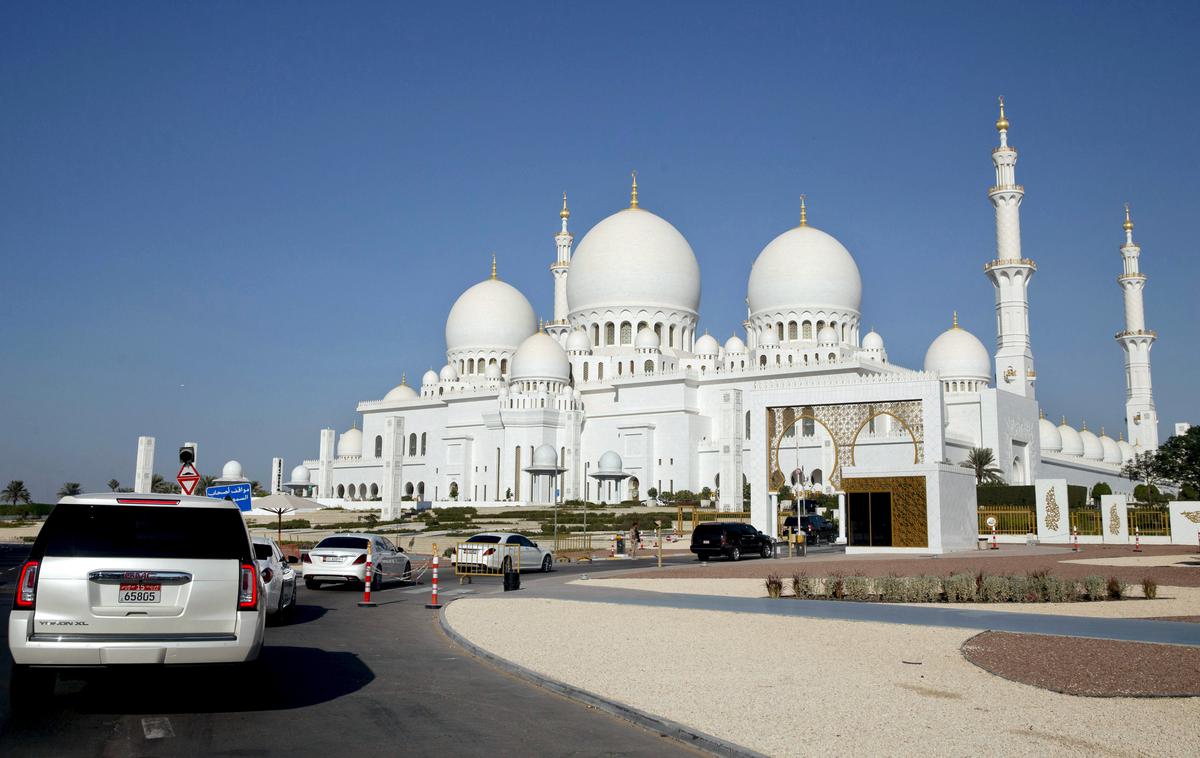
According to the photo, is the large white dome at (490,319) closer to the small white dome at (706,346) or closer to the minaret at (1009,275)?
the small white dome at (706,346)

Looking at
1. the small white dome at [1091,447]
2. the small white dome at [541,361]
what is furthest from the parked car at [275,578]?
the small white dome at [1091,447]

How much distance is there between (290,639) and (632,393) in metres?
65.0

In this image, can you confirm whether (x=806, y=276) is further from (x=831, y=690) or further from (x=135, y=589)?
(x=135, y=589)

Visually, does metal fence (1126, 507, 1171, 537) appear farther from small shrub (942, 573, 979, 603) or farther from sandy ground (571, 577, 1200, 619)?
small shrub (942, 573, 979, 603)

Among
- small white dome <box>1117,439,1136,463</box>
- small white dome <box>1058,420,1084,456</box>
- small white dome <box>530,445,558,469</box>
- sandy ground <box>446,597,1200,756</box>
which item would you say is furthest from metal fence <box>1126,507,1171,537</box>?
small white dome <box>1117,439,1136,463</box>

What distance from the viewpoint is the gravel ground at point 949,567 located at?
80.1 ft

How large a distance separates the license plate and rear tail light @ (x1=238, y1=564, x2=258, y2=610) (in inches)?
25.1

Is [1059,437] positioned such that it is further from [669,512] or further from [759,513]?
[759,513]

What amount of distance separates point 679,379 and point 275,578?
201 feet

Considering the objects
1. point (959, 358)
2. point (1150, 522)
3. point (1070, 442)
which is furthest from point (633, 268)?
point (1150, 522)

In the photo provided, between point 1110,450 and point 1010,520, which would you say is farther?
point 1110,450

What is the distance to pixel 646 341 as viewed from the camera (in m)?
81.1

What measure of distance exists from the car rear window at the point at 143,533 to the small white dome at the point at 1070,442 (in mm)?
94220

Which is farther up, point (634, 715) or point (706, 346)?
point (706, 346)
